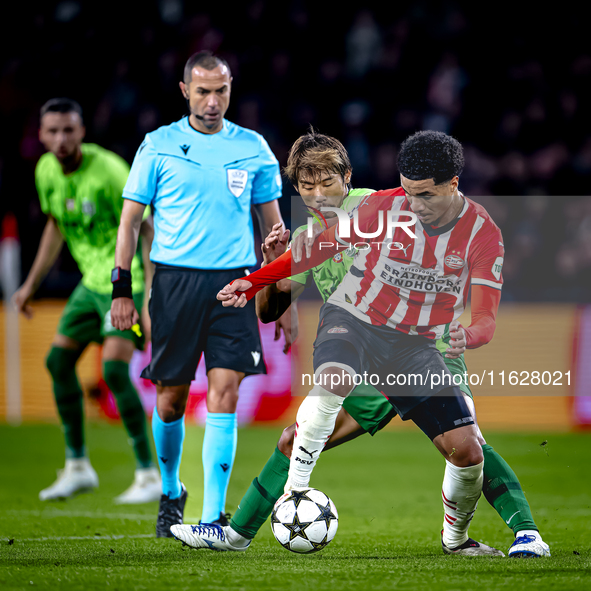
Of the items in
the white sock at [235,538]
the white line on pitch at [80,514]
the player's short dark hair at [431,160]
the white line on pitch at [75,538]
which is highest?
the player's short dark hair at [431,160]

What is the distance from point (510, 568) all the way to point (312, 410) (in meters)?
0.91

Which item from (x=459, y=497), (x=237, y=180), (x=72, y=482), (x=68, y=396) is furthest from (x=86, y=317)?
(x=459, y=497)

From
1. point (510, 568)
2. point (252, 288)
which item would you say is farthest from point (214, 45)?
point (510, 568)

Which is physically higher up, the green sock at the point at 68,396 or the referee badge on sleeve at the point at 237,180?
the referee badge on sleeve at the point at 237,180

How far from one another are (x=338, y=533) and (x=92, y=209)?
2576mm

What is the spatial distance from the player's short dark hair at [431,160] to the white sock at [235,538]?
160cm

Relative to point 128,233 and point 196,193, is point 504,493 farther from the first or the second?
point 128,233

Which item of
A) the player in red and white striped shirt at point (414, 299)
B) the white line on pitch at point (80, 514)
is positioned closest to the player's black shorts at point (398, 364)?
the player in red and white striped shirt at point (414, 299)

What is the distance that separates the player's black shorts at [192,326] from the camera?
4.11m

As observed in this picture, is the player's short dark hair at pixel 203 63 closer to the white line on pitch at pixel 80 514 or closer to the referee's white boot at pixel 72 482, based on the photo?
the white line on pitch at pixel 80 514

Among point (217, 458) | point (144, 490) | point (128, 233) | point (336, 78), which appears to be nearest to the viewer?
point (217, 458)

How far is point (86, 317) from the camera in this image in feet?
18.7

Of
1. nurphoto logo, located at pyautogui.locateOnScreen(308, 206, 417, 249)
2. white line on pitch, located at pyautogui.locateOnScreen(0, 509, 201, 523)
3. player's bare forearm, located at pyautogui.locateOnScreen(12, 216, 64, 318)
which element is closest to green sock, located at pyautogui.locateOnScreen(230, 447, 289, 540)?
nurphoto logo, located at pyautogui.locateOnScreen(308, 206, 417, 249)

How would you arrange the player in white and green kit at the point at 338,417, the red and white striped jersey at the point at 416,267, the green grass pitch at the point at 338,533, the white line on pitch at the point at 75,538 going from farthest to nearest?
the white line on pitch at the point at 75,538 → the player in white and green kit at the point at 338,417 → the red and white striped jersey at the point at 416,267 → the green grass pitch at the point at 338,533
